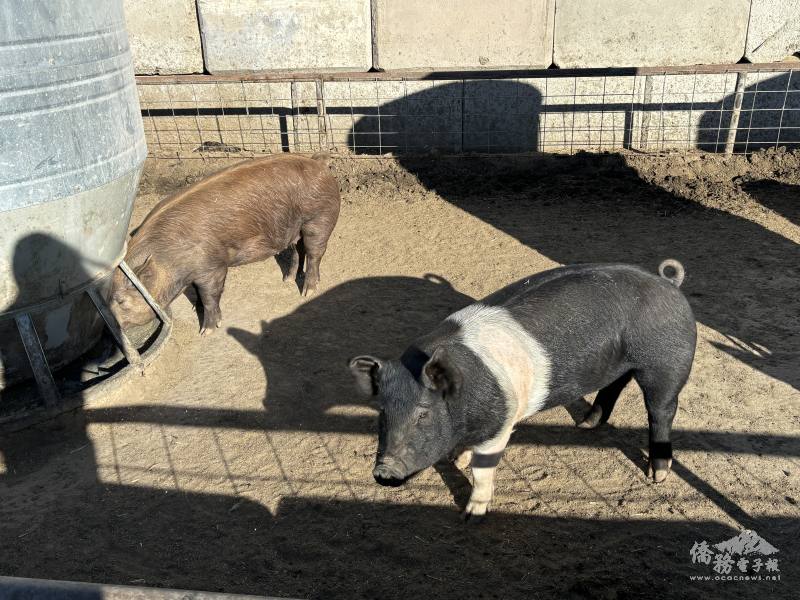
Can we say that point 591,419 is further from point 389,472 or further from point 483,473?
point 389,472

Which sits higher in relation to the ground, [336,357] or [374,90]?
[374,90]


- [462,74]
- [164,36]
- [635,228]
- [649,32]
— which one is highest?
[164,36]

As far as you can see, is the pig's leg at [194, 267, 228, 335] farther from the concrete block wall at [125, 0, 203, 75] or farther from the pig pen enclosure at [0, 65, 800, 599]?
the concrete block wall at [125, 0, 203, 75]

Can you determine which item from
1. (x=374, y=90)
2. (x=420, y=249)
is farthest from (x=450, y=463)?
(x=374, y=90)

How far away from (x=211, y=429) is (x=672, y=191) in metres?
5.95

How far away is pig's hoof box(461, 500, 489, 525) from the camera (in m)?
4.12

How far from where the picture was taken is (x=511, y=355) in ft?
12.7

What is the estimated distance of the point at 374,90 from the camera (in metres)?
9.67

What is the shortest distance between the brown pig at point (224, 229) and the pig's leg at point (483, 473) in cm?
306

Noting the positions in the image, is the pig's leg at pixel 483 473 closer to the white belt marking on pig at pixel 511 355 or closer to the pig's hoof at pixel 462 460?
the white belt marking on pig at pixel 511 355

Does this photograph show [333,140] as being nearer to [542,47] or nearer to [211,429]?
[542,47]

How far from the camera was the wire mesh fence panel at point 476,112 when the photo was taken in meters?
9.30
